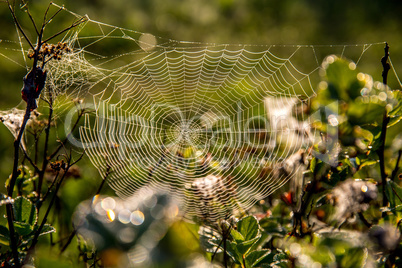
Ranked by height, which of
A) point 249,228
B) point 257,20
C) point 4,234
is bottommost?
point 4,234

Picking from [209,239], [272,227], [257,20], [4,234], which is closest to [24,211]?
[4,234]

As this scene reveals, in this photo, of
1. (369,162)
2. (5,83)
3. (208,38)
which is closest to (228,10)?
(208,38)

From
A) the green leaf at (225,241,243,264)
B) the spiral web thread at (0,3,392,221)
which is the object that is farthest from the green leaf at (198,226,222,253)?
the spiral web thread at (0,3,392,221)

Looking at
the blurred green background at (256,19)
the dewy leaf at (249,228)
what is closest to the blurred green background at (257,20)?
the blurred green background at (256,19)

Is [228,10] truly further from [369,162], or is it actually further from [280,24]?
[369,162]

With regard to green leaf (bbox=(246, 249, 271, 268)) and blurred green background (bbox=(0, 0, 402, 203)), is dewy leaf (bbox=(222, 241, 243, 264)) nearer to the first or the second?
green leaf (bbox=(246, 249, 271, 268))

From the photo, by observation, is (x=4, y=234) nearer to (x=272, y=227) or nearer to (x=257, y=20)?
(x=272, y=227)

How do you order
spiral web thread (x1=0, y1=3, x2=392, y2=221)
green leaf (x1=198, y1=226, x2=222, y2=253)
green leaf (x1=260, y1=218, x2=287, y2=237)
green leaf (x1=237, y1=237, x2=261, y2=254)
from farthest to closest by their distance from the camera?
spiral web thread (x1=0, y1=3, x2=392, y2=221) → green leaf (x1=260, y1=218, x2=287, y2=237) → green leaf (x1=198, y1=226, x2=222, y2=253) → green leaf (x1=237, y1=237, x2=261, y2=254)

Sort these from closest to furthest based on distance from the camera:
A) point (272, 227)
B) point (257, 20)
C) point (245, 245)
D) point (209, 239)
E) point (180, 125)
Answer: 1. point (245, 245)
2. point (209, 239)
3. point (272, 227)
4. point (180, 125)
5. point (257, 20)

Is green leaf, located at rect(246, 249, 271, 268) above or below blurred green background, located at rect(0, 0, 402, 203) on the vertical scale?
below

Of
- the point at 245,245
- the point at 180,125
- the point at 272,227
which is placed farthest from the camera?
the point at 180,125

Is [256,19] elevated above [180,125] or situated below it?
above
